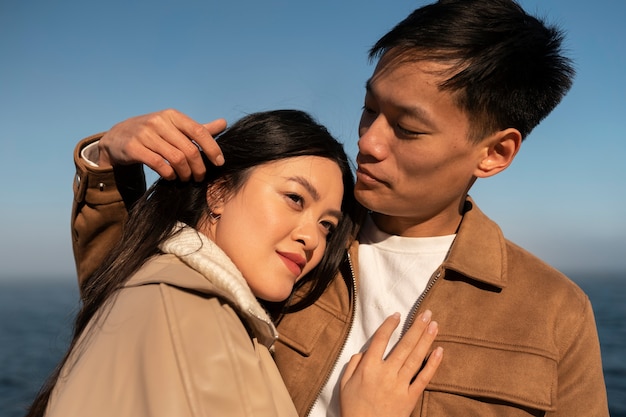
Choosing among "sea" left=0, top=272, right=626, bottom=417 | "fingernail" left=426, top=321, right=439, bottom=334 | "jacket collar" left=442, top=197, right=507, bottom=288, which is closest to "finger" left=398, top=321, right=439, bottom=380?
"fingernail" left=426, top=321, right=439, bottom=334

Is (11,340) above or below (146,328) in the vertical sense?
below

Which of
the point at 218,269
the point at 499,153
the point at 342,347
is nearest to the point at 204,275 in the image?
the point at 218,269

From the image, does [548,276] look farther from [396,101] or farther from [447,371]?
[396,101]

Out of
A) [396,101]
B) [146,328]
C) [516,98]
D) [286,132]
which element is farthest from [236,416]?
[516,98]

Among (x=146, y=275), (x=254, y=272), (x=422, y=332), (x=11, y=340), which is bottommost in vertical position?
(x=11, y=340)

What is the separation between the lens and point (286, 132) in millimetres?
2525

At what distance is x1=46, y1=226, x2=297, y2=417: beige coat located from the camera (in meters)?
1.65

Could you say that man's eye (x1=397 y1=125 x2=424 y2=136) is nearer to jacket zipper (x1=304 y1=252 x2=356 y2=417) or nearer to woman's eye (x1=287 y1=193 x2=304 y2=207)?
woman's eye (x1=287 y1=193 x2=304 y2=207)

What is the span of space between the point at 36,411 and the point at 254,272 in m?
1.04

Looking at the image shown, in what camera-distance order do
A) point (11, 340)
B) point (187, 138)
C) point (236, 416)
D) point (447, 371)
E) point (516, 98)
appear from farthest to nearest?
1. point (11, 340)
2. point (516, 98)
3. point (447, 371)
4. point (187, 138)
5. point (236, 416)

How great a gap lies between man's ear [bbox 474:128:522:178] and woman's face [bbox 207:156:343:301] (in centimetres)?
78

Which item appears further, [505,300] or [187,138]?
[505,300]

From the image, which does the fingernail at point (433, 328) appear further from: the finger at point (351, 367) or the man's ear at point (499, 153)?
the man's ear at point (499, 153)

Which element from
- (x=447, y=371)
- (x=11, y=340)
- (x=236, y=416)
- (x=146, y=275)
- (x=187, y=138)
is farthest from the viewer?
(x=11, y=340)
